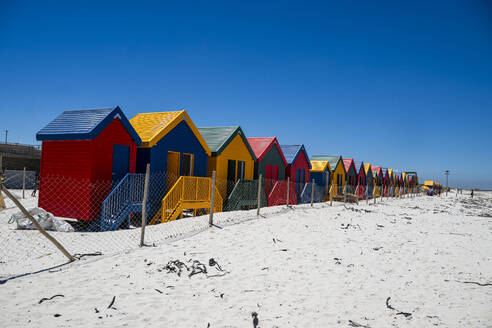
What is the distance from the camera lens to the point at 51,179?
12641mm

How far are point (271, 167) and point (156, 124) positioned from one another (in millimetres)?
9569

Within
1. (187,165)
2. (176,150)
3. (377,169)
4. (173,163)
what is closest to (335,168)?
(377,169)

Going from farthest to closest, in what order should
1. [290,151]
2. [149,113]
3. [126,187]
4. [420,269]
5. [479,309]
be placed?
[290,151]
[149,113]
[126,187]
[420,269]
[479,309]

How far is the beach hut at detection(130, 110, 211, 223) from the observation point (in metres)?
13.0

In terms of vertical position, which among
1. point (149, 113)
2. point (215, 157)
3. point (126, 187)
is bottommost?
point (126, 187)

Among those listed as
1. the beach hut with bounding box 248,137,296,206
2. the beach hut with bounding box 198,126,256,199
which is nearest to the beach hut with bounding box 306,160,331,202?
the beach hut with bounding box 248,137,296,206

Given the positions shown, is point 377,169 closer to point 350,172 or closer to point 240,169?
point 350,172

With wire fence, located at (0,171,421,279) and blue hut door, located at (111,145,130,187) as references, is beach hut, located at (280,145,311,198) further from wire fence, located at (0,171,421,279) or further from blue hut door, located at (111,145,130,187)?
blue hut door, located at (111,145,130,187)

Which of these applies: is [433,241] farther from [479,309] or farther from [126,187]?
[126,187]

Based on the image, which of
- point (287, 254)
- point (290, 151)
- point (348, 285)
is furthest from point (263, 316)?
point (290, 151)

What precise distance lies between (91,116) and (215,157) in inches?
259

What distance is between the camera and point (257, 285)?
251 inches

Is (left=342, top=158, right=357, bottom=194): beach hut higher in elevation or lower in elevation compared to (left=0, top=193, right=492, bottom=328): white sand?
higher

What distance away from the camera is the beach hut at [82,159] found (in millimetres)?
11820
